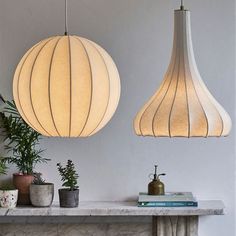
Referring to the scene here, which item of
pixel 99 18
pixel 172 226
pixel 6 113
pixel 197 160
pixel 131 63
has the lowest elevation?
pixel 172 226

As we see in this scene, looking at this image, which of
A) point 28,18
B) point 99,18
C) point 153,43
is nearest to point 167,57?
point 153,43

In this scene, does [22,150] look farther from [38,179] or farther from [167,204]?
[167,204]

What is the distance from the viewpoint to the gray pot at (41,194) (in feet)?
10.4

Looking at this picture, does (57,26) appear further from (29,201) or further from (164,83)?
(164,83)

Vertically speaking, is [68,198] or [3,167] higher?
[3,167]

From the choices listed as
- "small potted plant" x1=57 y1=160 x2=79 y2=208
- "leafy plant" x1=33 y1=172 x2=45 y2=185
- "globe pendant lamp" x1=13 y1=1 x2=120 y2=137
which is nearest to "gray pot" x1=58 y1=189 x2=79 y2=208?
"small potted plant" x1=57 y1=160 x2=79 y2=208

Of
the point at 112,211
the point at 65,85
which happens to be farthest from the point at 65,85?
the point at 112,211

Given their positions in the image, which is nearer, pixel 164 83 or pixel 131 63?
pixel 164 83

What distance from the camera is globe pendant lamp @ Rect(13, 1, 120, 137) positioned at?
1.96m

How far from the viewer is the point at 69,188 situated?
324 centimetres

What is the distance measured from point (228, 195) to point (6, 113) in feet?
3.82

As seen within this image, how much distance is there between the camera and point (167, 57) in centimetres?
336

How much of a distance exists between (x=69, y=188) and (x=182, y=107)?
4.57 feet

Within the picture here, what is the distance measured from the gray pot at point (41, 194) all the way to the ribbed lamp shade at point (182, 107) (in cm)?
120
